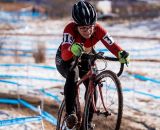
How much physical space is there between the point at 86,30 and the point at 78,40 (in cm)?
23

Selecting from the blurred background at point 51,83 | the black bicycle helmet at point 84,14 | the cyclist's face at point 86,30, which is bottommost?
the blurred background at point 51,83

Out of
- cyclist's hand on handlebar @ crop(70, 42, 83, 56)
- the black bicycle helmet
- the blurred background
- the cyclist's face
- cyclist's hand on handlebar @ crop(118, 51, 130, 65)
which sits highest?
the black bicycle helmet

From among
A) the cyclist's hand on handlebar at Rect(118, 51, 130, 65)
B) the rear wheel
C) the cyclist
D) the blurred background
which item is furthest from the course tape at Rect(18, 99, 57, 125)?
the cyclist's hand on handlebar at Rect(118, 51, 130, 65)

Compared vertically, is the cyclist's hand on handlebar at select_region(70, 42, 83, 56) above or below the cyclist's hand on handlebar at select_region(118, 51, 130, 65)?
above

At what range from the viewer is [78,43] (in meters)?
5.07

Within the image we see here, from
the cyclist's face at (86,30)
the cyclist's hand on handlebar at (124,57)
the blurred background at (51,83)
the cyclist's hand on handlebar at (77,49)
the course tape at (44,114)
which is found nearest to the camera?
the cyclist's hand on handlebar at (77,49)

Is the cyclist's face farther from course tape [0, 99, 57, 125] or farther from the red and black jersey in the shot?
course tape [0, 99, 57, 125]

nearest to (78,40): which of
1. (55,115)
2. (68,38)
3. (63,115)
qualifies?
(68,38)

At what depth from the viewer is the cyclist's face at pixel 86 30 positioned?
530 cm

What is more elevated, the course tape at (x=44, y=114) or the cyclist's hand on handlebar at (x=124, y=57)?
the cyclist's hand on handlebar at (x=124, y=57)

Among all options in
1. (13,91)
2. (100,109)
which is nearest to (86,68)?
(100,109)

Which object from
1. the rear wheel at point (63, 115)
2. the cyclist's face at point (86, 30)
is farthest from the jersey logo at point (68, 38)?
the rear wheel at point (63, 115)

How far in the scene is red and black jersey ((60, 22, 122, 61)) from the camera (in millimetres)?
5359

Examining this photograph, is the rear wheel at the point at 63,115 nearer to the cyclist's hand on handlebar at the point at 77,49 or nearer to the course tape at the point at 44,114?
the cyclist's hand on handlebar at the point at 77,49
